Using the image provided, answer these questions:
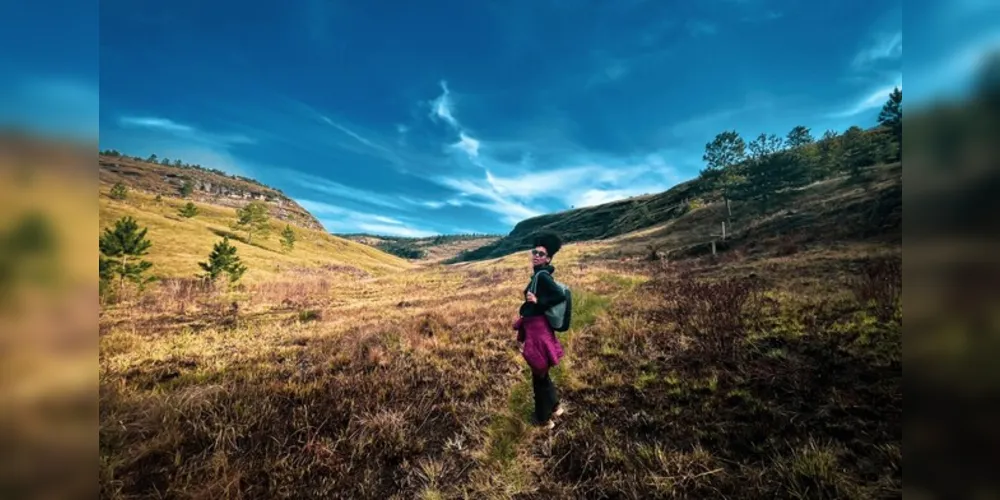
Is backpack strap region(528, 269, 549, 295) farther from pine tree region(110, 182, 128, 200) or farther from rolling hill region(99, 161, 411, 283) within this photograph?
pine tree region(110, 182, 128, 200)

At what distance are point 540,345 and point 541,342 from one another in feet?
0.15

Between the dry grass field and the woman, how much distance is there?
29 centimetres

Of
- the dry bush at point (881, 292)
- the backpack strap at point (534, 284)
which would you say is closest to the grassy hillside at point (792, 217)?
the backpack strap at point (534, 284)

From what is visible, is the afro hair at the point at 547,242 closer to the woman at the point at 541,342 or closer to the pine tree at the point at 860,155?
the woman at the point at 541,342

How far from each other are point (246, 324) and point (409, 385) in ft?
32.7

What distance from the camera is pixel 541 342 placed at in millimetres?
4852

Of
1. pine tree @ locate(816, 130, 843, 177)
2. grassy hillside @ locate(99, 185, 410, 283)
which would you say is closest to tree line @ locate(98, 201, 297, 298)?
grassy hillside @ locate(99, 185, 410, 283)

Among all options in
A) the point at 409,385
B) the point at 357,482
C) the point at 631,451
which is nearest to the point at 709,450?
the point at 631,451

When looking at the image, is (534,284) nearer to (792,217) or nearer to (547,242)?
(547,242)

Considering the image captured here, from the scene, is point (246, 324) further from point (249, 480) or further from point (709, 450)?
point (709, 450)

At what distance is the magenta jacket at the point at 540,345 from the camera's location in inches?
189

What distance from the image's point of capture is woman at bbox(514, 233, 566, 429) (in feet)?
15.8
